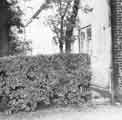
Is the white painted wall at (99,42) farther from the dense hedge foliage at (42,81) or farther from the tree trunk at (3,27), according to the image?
the tree trunk at (3,27)

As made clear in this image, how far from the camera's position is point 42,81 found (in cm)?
527

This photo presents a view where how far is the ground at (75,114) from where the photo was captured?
487 cm

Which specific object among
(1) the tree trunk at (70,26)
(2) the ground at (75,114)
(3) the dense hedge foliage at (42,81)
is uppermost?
(1) the tree trunk at (70,26)

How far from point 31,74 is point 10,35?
626cm

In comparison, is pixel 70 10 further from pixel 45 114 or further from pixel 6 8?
pixel 45 114

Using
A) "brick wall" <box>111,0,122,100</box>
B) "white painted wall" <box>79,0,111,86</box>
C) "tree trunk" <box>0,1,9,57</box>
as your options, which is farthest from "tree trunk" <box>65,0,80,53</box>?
"brick wall" <box>111,0,122,100</box>

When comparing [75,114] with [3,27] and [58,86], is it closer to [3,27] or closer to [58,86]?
[58,86]

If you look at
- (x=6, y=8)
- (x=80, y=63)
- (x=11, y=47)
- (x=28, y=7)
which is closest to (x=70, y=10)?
(x=28, y=7)

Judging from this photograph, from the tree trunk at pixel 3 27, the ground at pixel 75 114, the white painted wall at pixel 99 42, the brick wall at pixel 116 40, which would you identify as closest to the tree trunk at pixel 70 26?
the white painted wall at pixel 99 42

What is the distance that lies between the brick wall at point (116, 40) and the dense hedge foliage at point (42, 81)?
3.73 feet

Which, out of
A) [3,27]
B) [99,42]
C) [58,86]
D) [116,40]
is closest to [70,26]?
[99,42]

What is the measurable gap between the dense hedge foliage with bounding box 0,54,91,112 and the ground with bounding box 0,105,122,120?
0.65ft

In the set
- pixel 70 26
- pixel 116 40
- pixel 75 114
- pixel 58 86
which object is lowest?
pixel 75 114

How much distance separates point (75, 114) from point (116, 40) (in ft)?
8.63
